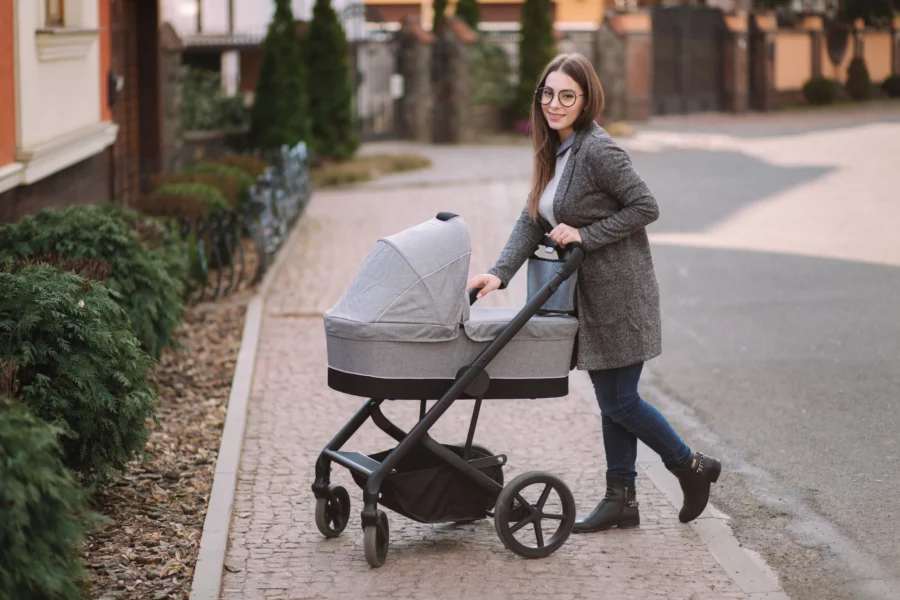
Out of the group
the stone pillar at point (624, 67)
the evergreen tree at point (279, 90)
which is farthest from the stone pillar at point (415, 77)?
the evergreen tree at point (279, 90)

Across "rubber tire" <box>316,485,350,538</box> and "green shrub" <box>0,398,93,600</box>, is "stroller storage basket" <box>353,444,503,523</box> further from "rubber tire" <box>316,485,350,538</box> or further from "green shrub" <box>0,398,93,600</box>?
"green shrub" <box>0,398,93,600</box>

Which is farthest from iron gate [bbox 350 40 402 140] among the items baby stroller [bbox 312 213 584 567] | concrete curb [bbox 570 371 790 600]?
baby stroller [bbox 312 213 584 567]

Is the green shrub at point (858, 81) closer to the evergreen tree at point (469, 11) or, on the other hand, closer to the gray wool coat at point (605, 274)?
the evergreen tree at point (469, 11)

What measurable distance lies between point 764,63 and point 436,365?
33339 millimetres

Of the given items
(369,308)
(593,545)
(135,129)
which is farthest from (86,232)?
(135,129)

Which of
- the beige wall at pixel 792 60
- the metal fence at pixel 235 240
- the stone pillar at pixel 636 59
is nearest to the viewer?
the metal fence at pixel 235 240

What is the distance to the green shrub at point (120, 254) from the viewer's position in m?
6.84

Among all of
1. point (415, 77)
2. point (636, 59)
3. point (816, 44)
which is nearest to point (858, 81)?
point (816, 44)

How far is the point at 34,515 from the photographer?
3.48 metres

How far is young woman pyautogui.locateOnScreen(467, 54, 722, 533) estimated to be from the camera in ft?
15.7

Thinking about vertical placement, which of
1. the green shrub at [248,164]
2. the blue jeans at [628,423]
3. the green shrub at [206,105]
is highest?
the green shrub at [206,105]

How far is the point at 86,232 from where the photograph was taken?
7016 mm

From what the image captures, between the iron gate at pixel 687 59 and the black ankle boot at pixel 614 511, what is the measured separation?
3008 centimetres

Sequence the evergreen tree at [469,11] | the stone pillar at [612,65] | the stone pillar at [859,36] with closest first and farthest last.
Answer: the stone pillar at [612,65], the evergreen tree at [469,11], the stone pillar at [859,36]
